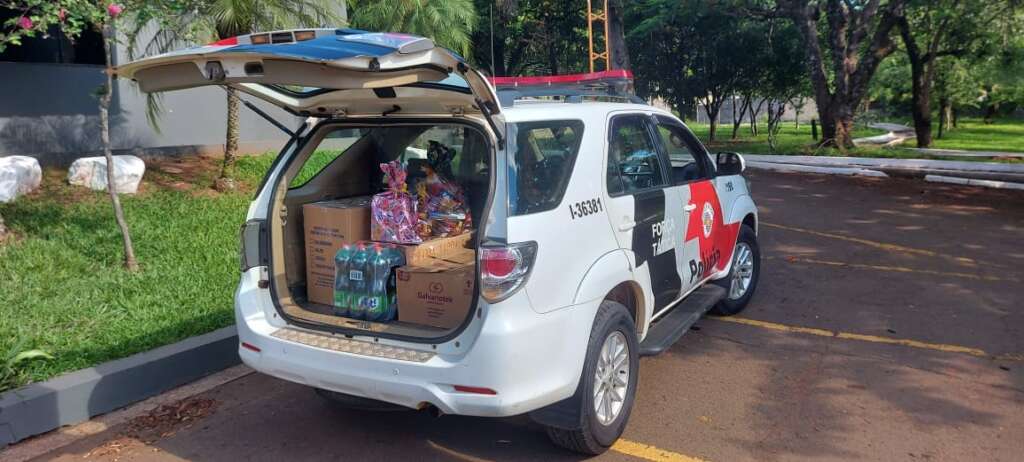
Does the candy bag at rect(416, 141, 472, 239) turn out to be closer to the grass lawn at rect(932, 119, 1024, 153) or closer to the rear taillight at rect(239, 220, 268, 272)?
the rear taillight at rect(239, 220, 268, 272)

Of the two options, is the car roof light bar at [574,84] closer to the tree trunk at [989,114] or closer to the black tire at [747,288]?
the black tire at [747,288]

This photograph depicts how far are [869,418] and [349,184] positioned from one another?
3298 mm

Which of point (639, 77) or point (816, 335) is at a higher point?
point (639, 77)

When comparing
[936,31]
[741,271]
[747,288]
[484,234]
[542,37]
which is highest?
[542,37]

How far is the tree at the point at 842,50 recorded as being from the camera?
1839 centimetres

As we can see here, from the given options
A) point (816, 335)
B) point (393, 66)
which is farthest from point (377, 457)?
point (816, 335)

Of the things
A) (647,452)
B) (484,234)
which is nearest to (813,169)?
(647,452)

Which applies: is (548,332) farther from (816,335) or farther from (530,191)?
(816,335)

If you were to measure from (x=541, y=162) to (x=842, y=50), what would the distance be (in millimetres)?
17544

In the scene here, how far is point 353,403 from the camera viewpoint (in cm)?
429

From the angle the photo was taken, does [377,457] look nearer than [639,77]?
Yes

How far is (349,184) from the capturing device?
16.0 feet

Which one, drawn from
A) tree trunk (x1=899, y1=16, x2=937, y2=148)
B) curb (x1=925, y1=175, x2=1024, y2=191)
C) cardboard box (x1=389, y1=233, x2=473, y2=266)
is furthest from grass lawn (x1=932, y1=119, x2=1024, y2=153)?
cardboard box (x1=389, y1=233, x2=473, y2=266)

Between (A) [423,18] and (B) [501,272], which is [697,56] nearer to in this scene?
(A) [423,18]
